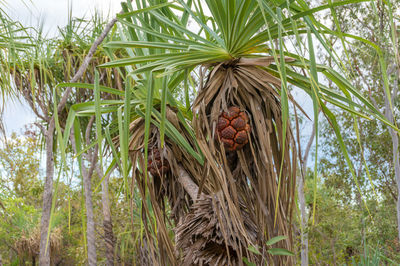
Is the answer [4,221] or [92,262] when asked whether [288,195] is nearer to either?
[92,262]

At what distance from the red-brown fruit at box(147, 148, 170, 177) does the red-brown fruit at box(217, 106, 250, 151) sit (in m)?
0.31

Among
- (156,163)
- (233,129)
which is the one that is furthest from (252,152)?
(156,163)

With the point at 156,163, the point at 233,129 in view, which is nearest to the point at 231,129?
the point at 233,129

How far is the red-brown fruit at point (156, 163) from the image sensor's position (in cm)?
165

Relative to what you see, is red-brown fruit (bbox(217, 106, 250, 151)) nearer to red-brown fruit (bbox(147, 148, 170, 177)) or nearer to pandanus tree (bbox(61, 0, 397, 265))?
pandanus tree (bbox(61, 0, 397, 265))

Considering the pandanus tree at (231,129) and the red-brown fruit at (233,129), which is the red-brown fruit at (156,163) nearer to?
the pandanus tree at (231,129)

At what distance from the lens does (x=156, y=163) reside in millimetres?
1662

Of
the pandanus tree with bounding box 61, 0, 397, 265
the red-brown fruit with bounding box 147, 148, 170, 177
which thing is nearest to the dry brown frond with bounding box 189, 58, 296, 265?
the pandanus tree with bounding box 61, 0, 397, 265

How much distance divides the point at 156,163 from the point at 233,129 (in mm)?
381

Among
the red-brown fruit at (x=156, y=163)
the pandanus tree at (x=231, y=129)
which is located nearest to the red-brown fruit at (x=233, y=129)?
the pandanus tree at (x=231, y=129)

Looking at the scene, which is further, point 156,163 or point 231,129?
point 156,163

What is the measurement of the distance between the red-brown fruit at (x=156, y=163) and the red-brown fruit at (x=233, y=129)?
1.02ft

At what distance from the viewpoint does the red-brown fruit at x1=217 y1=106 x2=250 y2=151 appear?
1.44 metres

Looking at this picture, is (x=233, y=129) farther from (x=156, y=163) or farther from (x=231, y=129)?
(x=156, y=163)
